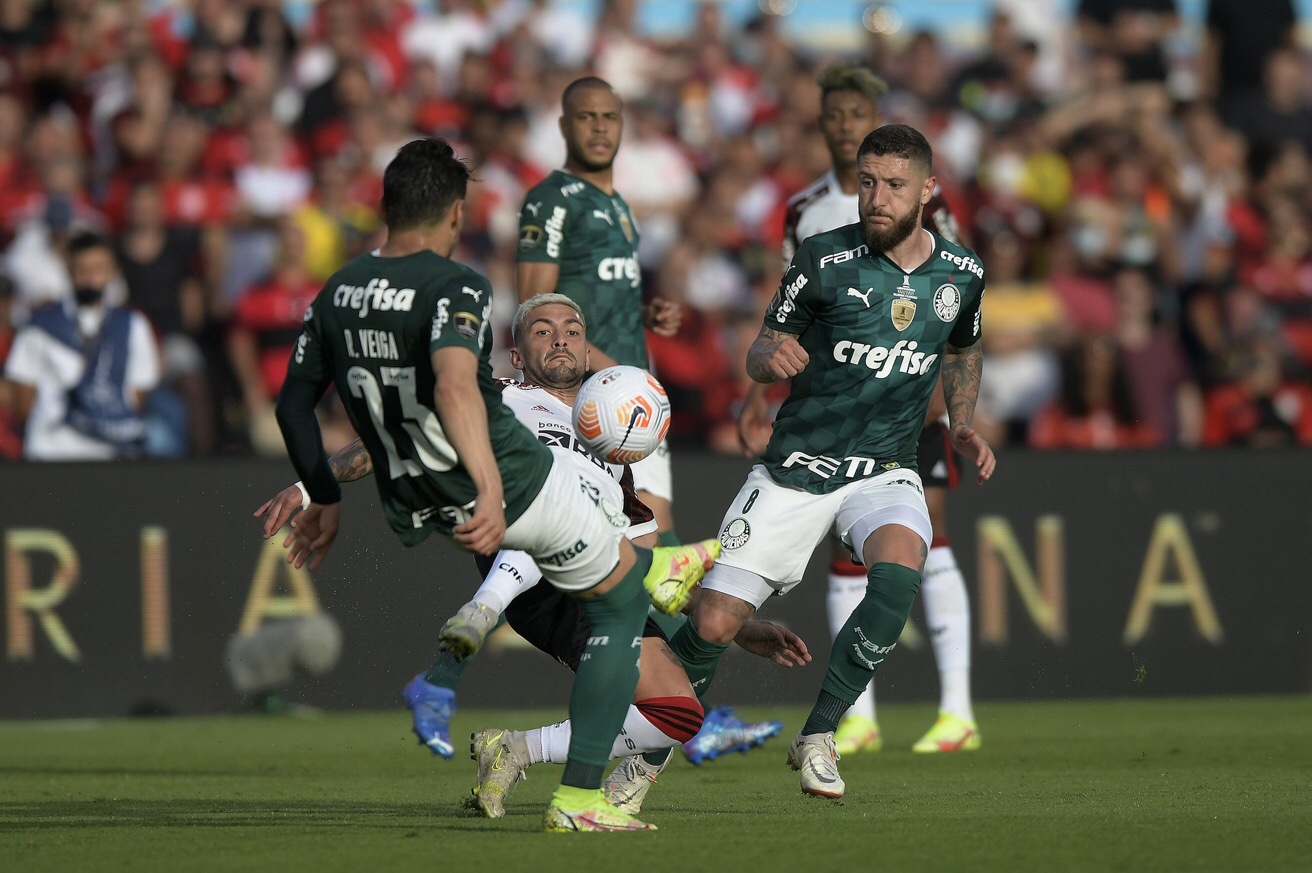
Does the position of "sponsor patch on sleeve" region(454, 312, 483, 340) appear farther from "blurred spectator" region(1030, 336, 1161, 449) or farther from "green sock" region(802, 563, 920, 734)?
"blurred spectator" region(1030, 336, 1161, 449)

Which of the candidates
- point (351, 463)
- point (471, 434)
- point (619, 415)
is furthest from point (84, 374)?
point (471, 434)

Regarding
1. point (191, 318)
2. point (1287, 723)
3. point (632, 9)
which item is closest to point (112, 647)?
point (191, 318)

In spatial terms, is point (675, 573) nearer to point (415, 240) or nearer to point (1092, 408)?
point (415, 240)

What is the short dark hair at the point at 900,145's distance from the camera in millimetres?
7551

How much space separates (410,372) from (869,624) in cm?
220

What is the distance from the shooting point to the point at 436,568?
38.7ft

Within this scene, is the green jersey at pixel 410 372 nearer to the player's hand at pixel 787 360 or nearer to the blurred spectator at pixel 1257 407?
the player's hand at pixel 787 360

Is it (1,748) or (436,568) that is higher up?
(436,568)

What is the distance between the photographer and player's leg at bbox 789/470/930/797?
7270 millimetres

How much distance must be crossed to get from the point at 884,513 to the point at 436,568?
477cm

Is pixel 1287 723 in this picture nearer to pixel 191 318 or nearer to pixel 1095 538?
pixel 1095 538

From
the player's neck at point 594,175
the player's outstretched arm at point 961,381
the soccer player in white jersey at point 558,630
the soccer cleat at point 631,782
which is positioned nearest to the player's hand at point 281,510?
the soccer player in white jersey at point 558,630

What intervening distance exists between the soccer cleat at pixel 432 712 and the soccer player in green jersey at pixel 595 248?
1887 mm

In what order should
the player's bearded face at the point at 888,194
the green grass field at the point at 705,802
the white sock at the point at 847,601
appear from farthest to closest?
1. the white sock at the point at 847,601
2. the player's bearded face at the point at 888,194
3. the green grass field at the point at 705,802
